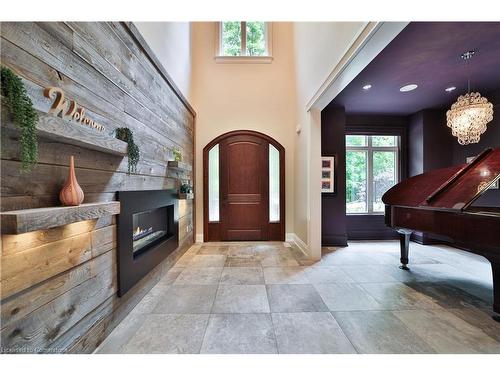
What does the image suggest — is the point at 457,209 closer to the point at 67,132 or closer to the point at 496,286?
the point at 496,286

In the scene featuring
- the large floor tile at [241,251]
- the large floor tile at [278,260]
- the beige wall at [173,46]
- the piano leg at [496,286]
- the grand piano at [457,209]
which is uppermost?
the beige wall at [173,46]

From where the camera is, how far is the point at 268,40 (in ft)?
15.2

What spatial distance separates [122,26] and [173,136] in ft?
4.82

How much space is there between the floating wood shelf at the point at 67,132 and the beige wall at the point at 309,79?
2256 mm

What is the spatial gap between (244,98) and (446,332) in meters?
4.54

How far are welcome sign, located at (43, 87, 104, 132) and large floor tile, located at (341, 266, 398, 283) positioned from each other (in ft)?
10.1

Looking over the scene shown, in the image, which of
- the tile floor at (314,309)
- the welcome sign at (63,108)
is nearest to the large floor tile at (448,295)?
the tile floor at (314,309)

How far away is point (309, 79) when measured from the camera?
134 inches

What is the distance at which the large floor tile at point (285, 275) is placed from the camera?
8.32 ft

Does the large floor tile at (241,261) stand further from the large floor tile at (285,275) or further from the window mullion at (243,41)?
the window mullion at (243,41)

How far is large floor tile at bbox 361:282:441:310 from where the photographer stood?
199 cm

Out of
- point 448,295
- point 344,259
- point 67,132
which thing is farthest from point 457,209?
point 67,132

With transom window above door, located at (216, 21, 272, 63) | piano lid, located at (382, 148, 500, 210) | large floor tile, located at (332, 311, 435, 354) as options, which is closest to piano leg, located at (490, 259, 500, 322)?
piano lid, located at (382, 148, 500, 210)

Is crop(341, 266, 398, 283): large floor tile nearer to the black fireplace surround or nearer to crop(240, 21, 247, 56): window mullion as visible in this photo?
the black fireplace surround
